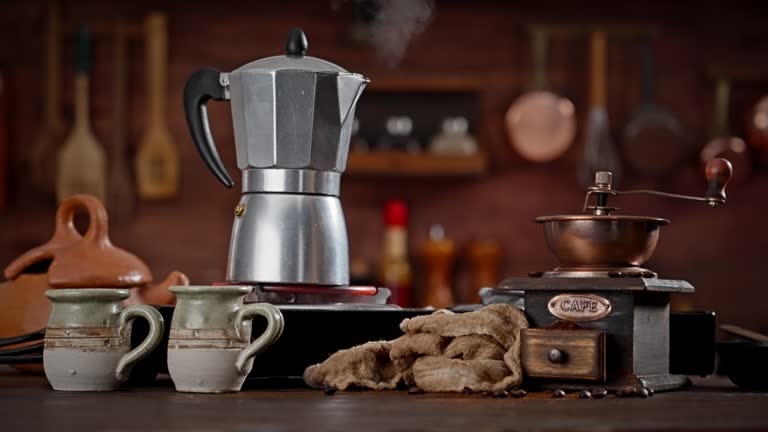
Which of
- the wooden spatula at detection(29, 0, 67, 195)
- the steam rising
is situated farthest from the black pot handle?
the wooden spatula at detection(29, 0, 67, 195)

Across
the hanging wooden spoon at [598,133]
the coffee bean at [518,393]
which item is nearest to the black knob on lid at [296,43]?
the coffee bean at [518,393]

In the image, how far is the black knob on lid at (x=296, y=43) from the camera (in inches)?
54.1

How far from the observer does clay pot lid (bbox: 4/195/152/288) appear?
1310 millimetres

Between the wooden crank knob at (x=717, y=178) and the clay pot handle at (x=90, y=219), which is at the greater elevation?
the wooden crank knob at (x=717, y=178)

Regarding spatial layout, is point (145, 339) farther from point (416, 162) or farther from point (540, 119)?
point (540, 119)

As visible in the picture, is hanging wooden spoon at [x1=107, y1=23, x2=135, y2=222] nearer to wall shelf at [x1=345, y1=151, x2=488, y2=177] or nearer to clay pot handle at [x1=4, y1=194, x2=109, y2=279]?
wall shelf at [x1=345, y1=151, x2=488, y2=177]

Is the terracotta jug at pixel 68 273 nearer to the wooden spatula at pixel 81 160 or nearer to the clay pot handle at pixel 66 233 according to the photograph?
the clay pot handle at pixel 66 233

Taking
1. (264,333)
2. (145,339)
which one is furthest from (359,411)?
(145,339)

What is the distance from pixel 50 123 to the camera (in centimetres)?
359

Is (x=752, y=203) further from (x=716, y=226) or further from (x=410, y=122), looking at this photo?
(x=410, y=122)

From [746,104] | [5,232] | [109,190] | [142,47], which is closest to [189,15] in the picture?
[142,47]

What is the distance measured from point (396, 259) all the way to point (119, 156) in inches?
34.9

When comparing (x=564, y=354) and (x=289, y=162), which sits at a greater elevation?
(x=289, y=162)

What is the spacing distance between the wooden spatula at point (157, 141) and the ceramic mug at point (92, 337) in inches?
97.0
